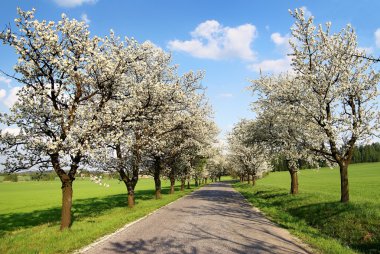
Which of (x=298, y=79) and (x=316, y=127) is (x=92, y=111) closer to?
(x=298, y=79)

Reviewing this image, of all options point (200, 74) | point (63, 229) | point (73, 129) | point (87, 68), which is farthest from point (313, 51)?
point (63, 229)

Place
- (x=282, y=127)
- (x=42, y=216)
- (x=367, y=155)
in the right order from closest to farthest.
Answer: (x=282, y=127) → (x=42, y=216) → (x=367, y=155)

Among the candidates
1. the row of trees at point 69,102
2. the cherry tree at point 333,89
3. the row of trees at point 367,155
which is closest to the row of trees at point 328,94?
the cherry tree at point 333,89

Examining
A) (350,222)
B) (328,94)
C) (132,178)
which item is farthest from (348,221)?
(132,178)

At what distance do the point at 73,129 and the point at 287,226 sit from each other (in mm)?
11500

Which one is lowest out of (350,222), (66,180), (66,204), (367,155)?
(350,222)

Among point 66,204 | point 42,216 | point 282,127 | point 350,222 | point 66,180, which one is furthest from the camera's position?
point 42,216

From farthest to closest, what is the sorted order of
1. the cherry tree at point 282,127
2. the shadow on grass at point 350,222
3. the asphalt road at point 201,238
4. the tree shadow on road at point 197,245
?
1. the cherry tree at point 282,127
2. the shadow on grass at point 350,222
3. the asphalt road at point 201,238
4. the tree shadow on road at point 197,245

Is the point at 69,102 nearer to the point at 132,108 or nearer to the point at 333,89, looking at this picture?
the point at 132,108

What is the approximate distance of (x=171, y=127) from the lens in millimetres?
32719

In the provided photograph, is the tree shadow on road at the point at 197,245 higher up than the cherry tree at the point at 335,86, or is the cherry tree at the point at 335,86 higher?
the cherry tree at the point at 335,86

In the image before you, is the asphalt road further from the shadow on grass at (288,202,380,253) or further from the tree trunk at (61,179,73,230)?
the tree trunk at (61,179,73,230)

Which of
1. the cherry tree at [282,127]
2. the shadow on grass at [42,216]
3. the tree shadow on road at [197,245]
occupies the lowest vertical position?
the shadow on grass at [42,216]

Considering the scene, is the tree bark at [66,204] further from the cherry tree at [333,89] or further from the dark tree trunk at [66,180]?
the cherry tree at [333,89]
